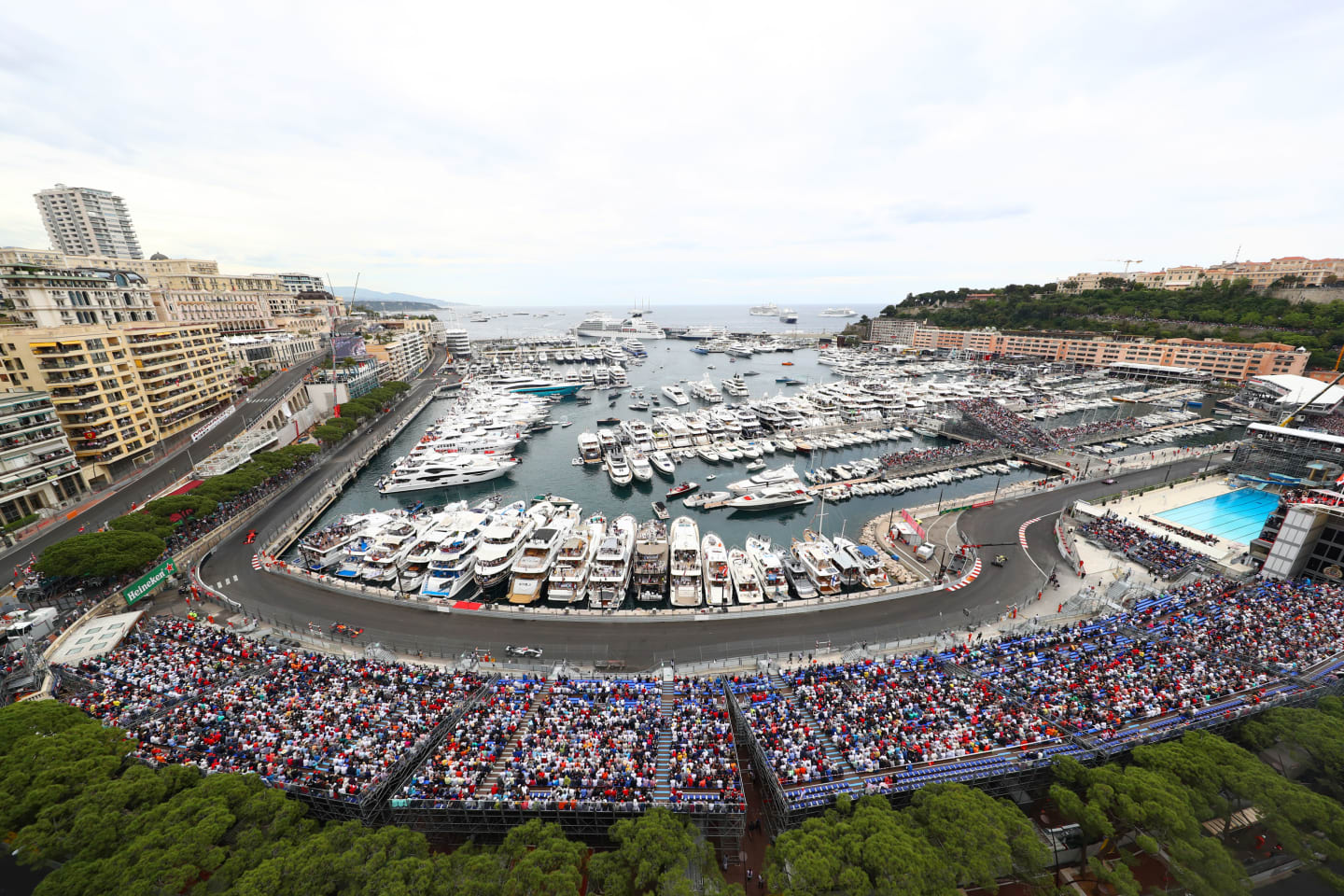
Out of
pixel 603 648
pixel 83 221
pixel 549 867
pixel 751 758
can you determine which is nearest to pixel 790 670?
pixel 751 758

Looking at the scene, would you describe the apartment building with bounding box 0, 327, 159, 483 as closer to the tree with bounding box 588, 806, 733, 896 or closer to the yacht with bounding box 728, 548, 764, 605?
the yacht with bounding box 728, 548, 764, 605

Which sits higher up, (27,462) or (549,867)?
(27,462)

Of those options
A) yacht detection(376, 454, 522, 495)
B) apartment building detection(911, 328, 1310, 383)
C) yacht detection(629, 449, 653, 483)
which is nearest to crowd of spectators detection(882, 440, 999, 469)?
yacht detection(629, 449, 653, 483)

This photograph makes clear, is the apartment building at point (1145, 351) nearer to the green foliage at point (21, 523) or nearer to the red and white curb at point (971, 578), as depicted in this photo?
the red and white curb at point (971, 578)

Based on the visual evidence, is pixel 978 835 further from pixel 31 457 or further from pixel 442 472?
pixel 31 457

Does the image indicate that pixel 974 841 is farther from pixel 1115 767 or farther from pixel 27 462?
pixel 27 462

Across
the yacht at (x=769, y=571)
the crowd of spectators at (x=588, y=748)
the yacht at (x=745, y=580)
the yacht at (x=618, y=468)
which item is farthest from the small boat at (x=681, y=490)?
the crowd of spectators at (x=588, y=748)
